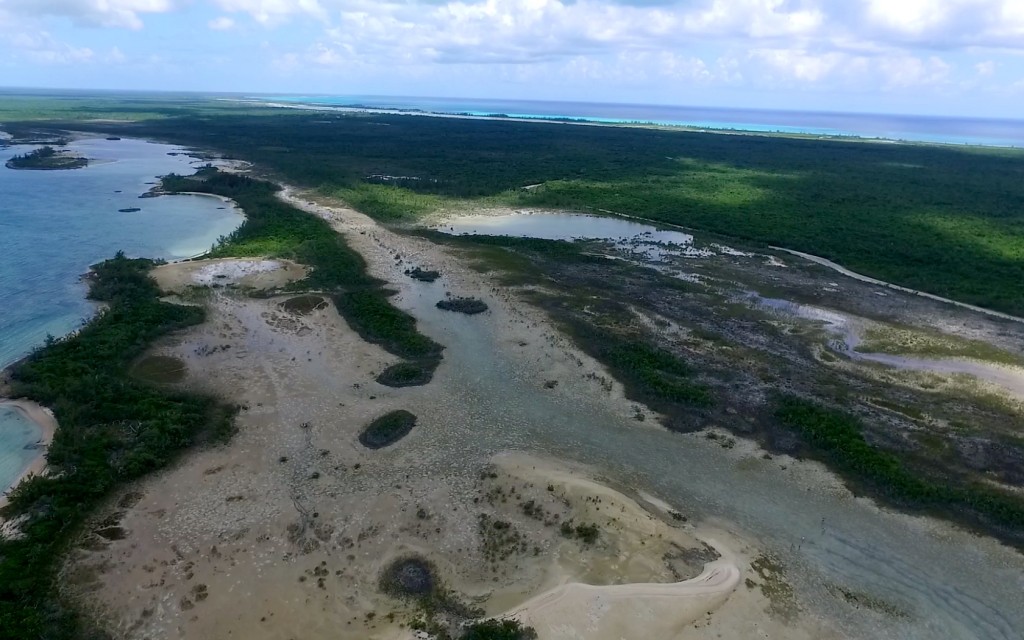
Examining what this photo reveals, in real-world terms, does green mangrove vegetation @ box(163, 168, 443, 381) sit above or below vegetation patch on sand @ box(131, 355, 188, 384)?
above

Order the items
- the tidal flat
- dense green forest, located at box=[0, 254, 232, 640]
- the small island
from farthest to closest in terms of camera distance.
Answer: the small island < the tidal flat < dense green forest, located at box=[0, 254, 232, 640]

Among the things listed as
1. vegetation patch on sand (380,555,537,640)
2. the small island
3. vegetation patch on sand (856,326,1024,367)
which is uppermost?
the small island

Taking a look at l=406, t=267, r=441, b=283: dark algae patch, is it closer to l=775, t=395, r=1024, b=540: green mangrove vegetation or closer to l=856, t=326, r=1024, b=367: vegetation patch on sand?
l=775, t=395, r=1024, b=540: green mangrove vegetation

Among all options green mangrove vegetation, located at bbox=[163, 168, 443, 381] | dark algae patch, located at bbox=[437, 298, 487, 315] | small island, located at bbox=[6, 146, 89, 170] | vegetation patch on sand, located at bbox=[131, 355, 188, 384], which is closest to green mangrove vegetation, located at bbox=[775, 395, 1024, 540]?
green mangrove vegetation, located at bbox=[163, 168, 443, 381]

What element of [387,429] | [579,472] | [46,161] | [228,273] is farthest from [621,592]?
[46,161]

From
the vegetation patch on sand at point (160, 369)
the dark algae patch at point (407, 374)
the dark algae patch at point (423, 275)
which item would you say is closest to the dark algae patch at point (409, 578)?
the dark algae patch at point (407, 374)

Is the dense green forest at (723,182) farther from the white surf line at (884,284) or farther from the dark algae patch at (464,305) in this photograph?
the dark algae patch at (464,305)

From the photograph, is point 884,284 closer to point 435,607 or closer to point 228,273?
point 435,607
